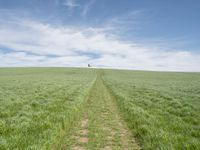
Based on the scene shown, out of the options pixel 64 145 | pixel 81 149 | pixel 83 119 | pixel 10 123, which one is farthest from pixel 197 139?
pixel 10 123

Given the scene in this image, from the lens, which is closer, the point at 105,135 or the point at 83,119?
the point at 105,135

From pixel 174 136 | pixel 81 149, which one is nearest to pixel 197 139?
pixel 174 136

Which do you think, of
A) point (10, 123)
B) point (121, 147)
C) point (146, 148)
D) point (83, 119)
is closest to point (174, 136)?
point (146, 148)

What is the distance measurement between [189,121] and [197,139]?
10.9ft

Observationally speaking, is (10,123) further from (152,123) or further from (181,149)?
(181,149)

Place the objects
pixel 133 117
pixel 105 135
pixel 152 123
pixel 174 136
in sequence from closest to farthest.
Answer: pixel 174 136, pixel 105 135, pixel 152 123, pixel 133 117

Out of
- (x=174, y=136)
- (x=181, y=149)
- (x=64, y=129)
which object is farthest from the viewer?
(x=64, y=129)

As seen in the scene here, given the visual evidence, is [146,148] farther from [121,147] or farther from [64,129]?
[64,129]

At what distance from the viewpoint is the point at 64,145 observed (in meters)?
7.54

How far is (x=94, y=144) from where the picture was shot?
7.56m

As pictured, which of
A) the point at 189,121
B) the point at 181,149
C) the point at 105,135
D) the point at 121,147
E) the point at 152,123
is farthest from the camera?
the point at 189,121

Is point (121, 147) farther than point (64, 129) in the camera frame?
No

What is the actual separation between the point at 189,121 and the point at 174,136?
3.38 m

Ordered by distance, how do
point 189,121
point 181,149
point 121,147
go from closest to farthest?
point 181,149 → point 121,147 → point 189,121
